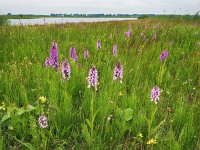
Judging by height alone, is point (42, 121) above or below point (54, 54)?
below

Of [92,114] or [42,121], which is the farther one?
[92,114]

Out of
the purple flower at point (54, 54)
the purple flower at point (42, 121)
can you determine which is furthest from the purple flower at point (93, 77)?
the purple flower at point (54, 54)

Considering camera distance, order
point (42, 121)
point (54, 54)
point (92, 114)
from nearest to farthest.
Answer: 1. point (42, 121)
2. point (92, 114)
3. point (54, 54)

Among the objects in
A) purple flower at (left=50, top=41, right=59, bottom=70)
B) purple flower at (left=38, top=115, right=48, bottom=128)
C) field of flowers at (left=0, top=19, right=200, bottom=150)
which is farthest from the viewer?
purple flower at (left=50, top=41, right=59, bottom=70)

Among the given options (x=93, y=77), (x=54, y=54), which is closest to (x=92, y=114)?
(x=93, y=77)

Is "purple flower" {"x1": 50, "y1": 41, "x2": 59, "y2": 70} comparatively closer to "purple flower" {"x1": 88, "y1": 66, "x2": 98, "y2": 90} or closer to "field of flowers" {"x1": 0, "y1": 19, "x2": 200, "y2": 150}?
"field of flowers" {"x1": 0, "y1": 19, "x2": 200, "y2": 150}

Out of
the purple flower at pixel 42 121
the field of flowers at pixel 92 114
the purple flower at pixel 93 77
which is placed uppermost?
the purple flower at pixel 93 77

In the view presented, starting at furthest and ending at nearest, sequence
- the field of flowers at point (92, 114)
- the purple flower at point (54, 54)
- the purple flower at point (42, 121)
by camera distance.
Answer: the purple flower at point (54, 54) → the field of flowers at point (92, 114) → the purple flower at point (42, 121)

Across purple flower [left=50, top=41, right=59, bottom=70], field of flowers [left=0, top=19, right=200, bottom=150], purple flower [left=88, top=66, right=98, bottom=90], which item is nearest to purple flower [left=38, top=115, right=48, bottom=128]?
field of flowers [left=0, top=19, right=200, bottom=150]

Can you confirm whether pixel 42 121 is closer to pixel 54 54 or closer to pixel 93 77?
pixel 93 77

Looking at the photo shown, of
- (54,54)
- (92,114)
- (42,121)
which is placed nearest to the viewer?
(42,121)

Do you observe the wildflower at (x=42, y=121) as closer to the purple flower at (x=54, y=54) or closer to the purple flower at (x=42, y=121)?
the purple flower at (x=42, y=121)

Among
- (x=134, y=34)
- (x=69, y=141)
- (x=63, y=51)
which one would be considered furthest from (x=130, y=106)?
(x=134, y=34)

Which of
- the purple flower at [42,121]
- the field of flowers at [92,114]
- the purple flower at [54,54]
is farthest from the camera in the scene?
the purple flower at [54,54]
